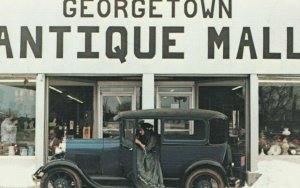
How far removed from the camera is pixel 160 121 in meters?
11.1

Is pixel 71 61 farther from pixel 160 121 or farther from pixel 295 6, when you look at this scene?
pixel 295 6

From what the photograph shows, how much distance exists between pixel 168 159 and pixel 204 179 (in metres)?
0.86

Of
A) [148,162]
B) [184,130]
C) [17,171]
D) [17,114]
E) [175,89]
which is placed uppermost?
[175,89]

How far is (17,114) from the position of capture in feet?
45.7

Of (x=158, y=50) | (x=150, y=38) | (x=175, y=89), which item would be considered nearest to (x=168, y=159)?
(x=158, y=50)

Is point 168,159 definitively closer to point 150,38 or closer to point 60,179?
point 60,179

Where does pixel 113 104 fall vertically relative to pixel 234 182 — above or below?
above

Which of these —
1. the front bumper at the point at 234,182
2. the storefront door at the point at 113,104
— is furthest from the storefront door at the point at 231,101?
the front bumper at the point at 234,182

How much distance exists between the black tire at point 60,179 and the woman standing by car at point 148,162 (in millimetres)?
1332

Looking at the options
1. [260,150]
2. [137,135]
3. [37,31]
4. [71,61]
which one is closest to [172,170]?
[137,135]

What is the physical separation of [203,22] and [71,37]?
11.4ft

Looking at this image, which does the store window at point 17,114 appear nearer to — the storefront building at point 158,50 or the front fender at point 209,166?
the storefront building at point 158,50

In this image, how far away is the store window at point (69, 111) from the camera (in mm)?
14461

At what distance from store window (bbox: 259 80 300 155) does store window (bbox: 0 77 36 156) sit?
6.09 meters
